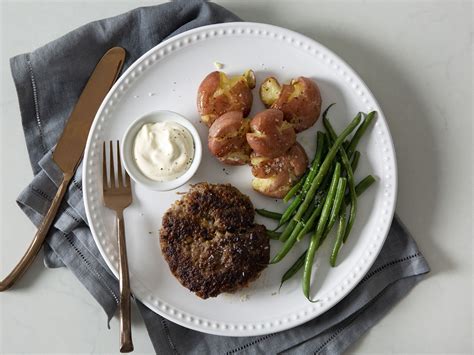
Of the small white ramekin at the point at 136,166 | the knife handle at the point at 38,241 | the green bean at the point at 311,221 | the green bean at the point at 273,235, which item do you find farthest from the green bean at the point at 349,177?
the knife handle at the point at 38,241

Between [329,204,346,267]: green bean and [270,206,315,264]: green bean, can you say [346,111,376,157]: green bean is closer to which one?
[329,204,346,267]: green bean

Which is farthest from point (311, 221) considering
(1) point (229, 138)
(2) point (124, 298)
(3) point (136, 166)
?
(2) point (124, 298)

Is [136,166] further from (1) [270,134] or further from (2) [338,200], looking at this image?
(2) [338,200]

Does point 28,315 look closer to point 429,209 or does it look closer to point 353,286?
point 353,286

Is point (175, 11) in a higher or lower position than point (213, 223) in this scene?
higher

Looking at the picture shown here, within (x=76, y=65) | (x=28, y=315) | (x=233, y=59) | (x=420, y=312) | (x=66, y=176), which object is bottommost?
(x=28, y=315)

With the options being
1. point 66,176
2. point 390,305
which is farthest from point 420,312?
point 66,176
